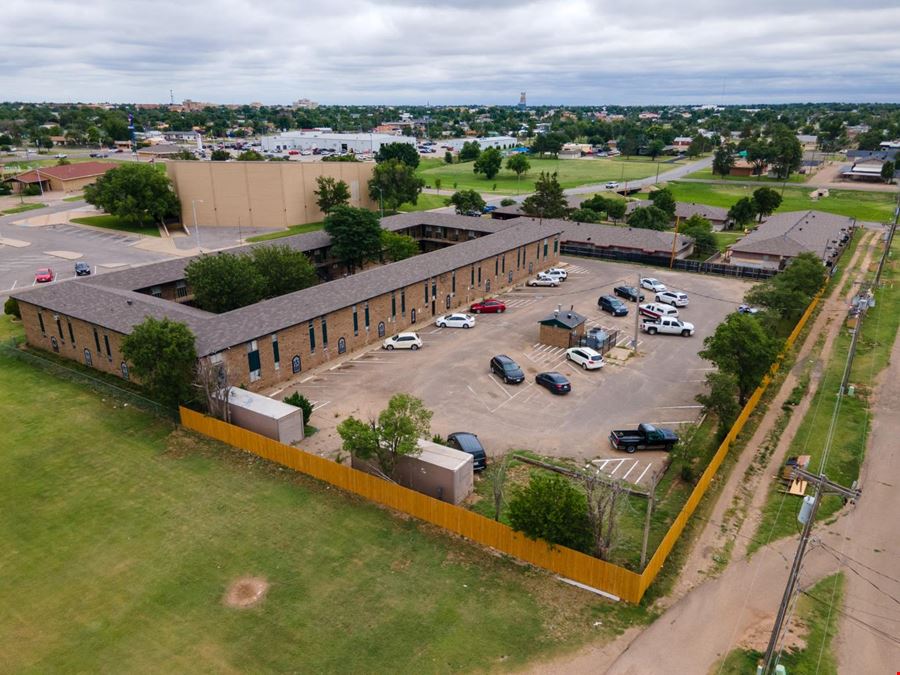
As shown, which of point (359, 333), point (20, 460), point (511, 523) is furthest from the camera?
point (359, 333)

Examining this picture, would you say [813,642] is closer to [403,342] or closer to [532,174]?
[403,342]

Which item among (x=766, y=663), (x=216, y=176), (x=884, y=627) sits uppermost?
(x=216, y=176)

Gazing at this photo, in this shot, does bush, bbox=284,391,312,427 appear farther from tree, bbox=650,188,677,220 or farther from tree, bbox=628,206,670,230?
tree, bbox=650,188,677,220

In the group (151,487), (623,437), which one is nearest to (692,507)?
(623,437)

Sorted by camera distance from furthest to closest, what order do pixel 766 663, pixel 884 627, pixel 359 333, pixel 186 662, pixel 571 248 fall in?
1. pixel 571 248
2. pixel 359 333
3. pixel 884 627
4. pixel 186 662
5. pixel 766 663

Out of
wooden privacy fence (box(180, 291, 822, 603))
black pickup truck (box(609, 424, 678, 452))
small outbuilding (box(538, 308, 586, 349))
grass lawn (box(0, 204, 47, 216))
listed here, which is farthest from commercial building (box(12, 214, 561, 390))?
grass lawn (box(0, 204, 47, 216))

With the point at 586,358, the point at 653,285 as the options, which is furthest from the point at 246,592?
the point at 653,285

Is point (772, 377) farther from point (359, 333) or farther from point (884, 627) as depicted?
point (359, 333)

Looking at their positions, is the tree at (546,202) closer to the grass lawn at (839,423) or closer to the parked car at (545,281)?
the parked car at (545,281)
